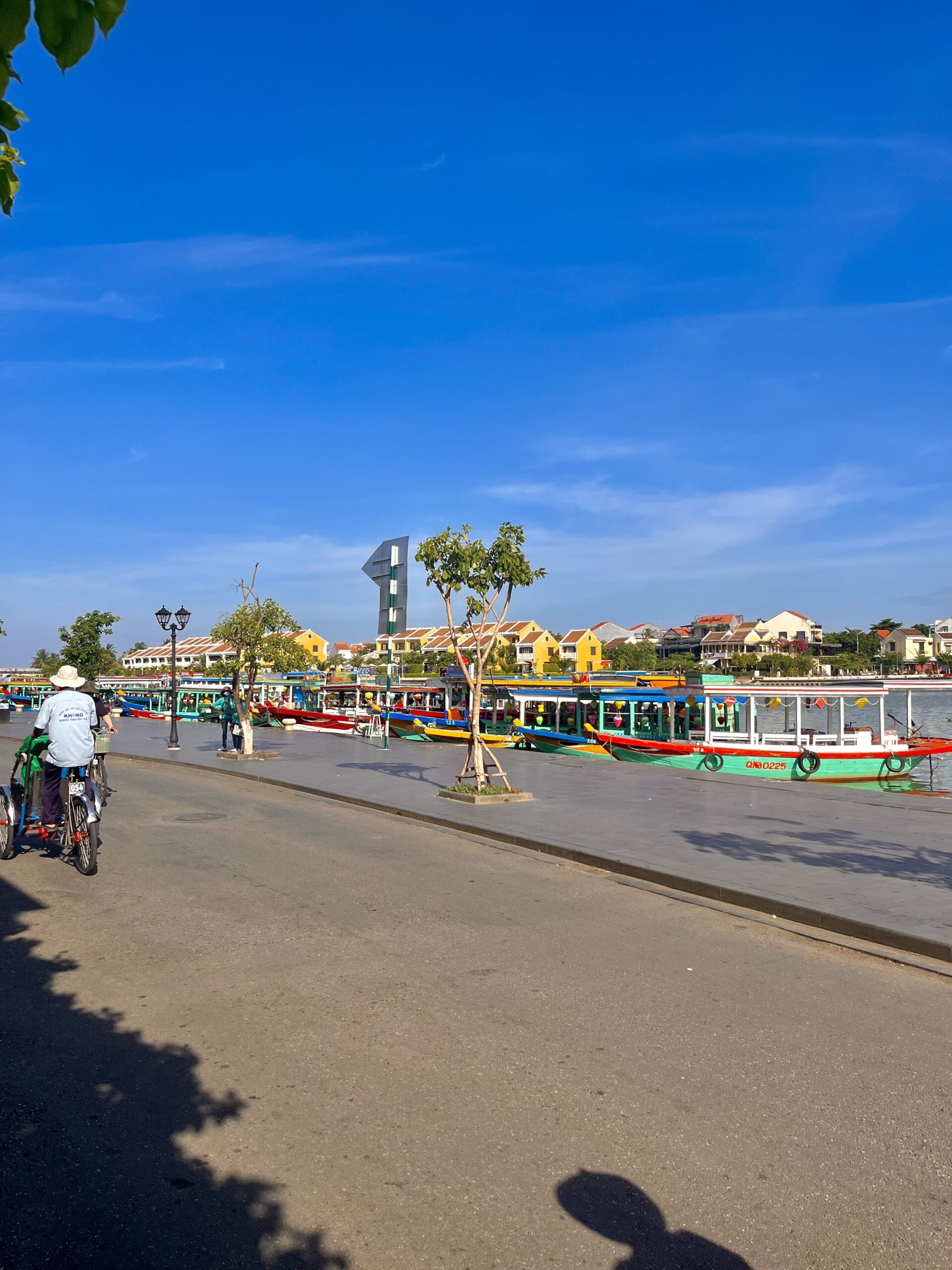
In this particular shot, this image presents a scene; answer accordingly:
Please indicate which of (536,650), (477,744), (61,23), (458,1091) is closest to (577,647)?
(536,650)

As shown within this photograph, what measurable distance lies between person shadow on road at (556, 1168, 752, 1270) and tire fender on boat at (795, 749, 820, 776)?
2143cm

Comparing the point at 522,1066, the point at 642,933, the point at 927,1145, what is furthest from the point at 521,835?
the point at 927,1145

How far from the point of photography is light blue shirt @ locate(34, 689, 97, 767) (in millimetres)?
9164

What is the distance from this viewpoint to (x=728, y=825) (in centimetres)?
1273

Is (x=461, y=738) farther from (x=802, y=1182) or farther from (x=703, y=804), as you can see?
→ (x=802, y=1182)

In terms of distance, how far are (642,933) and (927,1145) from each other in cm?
352

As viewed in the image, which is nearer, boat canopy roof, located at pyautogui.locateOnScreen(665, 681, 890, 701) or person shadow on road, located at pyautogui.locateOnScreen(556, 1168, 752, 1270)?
person shadow on road, located at pyautogui.locateOnScreen(556, 1168, 752, 1270)

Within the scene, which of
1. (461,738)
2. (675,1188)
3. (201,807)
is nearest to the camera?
(675,1188)

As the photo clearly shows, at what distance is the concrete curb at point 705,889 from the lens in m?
7.05

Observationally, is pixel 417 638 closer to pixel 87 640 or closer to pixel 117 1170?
pixel 87 640

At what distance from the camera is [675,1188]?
3545mm

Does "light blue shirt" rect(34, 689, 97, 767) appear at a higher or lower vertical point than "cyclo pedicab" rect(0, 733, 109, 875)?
higher

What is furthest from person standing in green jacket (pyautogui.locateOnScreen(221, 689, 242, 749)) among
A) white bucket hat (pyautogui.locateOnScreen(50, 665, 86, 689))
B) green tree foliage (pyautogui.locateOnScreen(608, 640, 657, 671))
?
green tree foliage (pyautogui.locateOnScreen(608, 640, 657, 671))

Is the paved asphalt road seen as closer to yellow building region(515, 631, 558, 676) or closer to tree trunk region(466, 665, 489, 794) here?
tree trunk region(466, 665, 489, 794)
